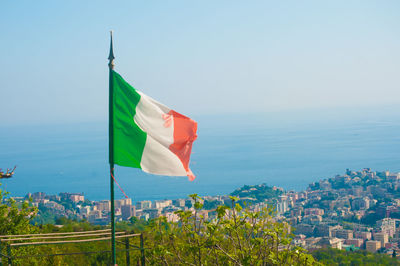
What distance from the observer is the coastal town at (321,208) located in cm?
3497

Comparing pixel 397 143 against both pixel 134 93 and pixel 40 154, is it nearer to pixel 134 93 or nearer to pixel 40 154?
pixel 40 154

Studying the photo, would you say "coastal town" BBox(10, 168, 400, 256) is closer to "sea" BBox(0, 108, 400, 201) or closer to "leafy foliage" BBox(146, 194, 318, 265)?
"sea" BBox(0, 108, 400, 201)

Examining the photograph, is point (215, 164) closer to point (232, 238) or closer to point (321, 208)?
point (321, 208)

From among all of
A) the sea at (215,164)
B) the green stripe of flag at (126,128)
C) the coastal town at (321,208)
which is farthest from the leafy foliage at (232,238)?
the sea at (215,164)

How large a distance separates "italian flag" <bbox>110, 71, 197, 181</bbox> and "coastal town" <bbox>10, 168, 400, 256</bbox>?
25906mm

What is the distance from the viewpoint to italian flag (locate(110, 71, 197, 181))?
10.7 ft

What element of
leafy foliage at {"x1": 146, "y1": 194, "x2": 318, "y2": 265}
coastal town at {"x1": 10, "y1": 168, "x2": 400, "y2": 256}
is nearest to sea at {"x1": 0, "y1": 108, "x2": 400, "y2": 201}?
coastal town at {"x1": 10, "y1": 168, "x2": 400, "y2": 256}

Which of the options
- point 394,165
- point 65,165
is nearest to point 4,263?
point 65,165

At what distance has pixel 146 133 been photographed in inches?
134

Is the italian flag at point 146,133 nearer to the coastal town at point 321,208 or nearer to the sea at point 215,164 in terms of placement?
the coastal town at point 321,208

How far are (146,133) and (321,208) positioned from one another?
48.3 meters

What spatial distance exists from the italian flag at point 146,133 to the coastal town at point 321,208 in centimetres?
2591

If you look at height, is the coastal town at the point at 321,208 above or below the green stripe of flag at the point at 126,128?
below

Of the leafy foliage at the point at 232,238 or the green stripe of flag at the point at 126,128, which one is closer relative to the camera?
the green stripe of flag at the point at 126,128
